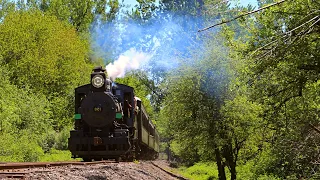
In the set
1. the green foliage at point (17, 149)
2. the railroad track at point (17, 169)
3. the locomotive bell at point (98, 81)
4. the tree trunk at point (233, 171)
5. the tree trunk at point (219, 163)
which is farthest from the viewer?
the tree trunk at point (219, 163)

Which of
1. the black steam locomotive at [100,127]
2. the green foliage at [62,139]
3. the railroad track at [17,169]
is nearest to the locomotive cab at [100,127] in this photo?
the black steam locomotive at [100,127]

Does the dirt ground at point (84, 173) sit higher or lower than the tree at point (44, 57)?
lower

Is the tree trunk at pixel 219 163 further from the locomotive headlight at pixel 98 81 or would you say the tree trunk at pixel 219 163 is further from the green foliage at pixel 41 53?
the green foliage at pixel 41 53

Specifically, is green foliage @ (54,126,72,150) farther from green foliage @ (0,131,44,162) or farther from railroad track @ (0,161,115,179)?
railroad track @ (0,161,115,179)

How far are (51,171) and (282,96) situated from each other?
5589mm

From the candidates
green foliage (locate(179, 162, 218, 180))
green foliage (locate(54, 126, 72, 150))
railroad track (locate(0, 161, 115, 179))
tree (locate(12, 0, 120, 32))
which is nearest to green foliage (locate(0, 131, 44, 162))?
railroad track (locate(0, 161, 115, 179))

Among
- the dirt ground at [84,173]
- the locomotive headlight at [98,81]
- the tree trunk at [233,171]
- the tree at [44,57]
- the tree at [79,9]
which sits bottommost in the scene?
the dirt ground at [84,173]

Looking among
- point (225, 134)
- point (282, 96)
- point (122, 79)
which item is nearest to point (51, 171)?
point (282, 96)

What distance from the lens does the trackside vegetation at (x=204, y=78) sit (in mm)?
9086

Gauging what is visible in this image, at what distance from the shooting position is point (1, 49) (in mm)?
27438

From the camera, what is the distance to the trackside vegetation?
909 cm

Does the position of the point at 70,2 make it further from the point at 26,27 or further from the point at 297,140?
the point at 297,140

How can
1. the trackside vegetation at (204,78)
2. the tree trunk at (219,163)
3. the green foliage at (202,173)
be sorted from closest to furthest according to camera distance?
the trackside vegetation at (204,78)
the tree trunk at (219,163)
the green foliage at (202,173)

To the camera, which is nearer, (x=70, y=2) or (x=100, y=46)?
(x=100, y=46)
